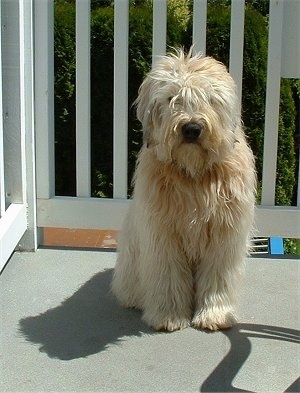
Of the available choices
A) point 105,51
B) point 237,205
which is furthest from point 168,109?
point 105,51

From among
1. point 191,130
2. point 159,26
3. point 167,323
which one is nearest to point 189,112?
point 191,130

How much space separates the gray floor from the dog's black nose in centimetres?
83

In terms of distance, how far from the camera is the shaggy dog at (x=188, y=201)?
9.10ft

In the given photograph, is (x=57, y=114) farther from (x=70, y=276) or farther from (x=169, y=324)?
(x=169, y=324)

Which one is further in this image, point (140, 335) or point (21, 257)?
point (21, 257)

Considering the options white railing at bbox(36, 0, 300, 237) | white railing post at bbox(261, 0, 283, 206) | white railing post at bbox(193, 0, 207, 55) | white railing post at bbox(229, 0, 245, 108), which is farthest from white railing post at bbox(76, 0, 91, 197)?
white railing post at bbox(261, 0, 283, 206)

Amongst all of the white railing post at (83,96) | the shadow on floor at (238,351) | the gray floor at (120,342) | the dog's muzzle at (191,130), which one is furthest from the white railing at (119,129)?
the dog's muzzle at (191,130)

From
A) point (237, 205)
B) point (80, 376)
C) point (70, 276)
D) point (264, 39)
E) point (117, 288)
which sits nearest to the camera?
point (80, 376)

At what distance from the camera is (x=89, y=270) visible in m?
3.74

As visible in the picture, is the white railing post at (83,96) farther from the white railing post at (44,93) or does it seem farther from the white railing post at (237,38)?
the white railing post at (237,38)

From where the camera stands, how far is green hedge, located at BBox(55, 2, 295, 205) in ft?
17.5

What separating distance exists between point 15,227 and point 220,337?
127 centimetres

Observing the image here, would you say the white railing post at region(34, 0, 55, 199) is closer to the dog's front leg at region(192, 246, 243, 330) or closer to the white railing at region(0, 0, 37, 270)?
the white railing at region(0, 0, 37, 270)

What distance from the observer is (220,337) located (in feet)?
9.89
